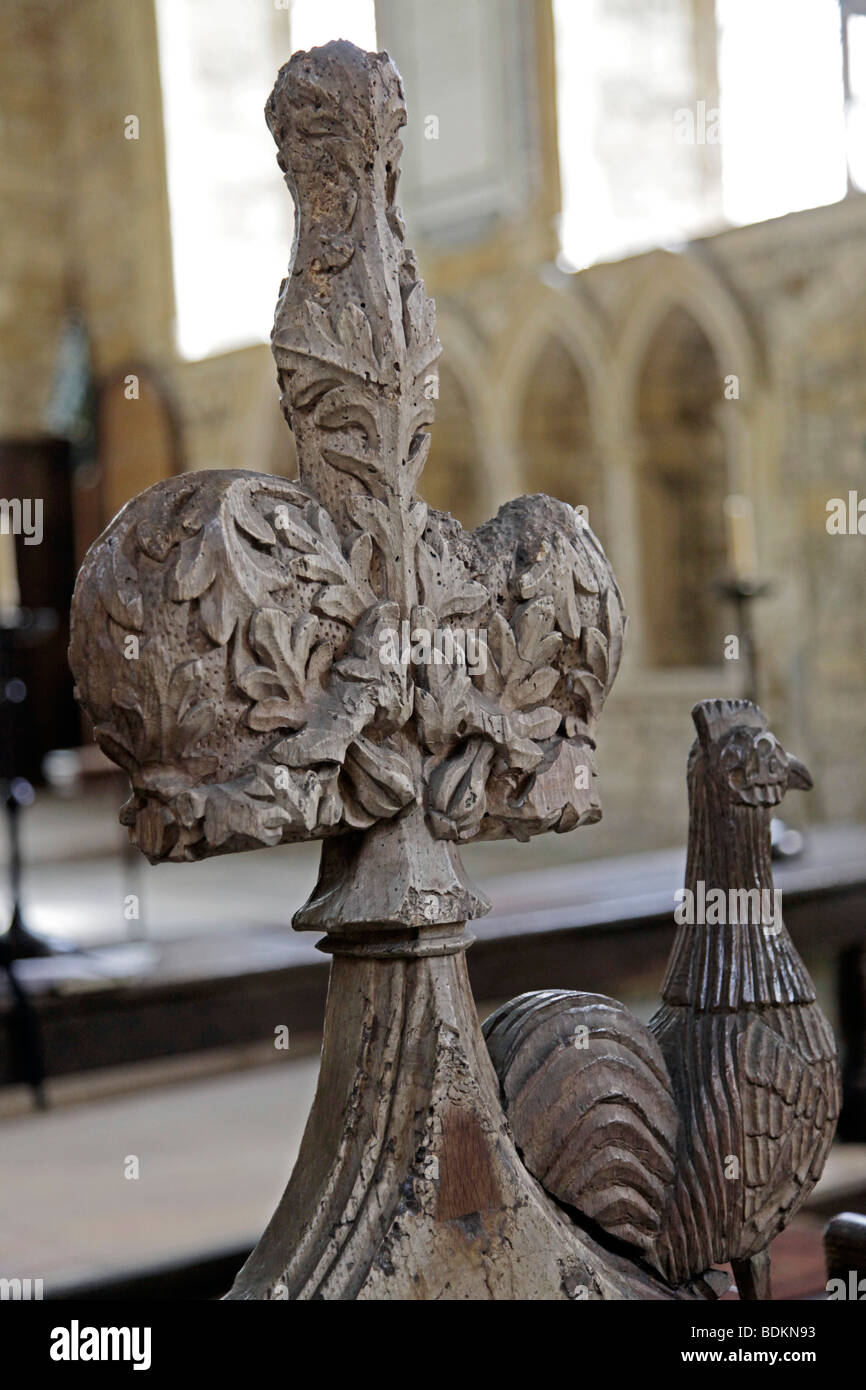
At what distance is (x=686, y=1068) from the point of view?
96cm

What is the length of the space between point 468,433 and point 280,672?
8.47 m

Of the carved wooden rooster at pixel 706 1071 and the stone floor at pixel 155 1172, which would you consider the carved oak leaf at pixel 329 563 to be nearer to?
the carved wooden rooster at pixel 706 1071

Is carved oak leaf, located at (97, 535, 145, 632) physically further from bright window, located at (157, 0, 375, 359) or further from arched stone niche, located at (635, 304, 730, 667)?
bright window, located at (157, 0, 375, 359)

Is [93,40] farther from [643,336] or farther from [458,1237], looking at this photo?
[458,1237]

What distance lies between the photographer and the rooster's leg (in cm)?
98

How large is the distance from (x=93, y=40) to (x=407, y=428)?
1234 cm

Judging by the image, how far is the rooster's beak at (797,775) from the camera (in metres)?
1.04

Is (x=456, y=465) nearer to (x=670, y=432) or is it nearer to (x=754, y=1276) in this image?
(x=670, y=432)

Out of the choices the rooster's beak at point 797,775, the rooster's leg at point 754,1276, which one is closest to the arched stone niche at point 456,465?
the rooster's beak at point 797,775

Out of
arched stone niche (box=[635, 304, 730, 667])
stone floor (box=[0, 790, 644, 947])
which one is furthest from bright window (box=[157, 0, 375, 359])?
arched stone niche (box=[635, 304, 730, 667])

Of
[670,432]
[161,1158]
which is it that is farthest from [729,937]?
[670,432]

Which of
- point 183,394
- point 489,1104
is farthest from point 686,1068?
point 183,394

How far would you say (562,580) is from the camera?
0.89m

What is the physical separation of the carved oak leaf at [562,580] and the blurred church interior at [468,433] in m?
0.67
